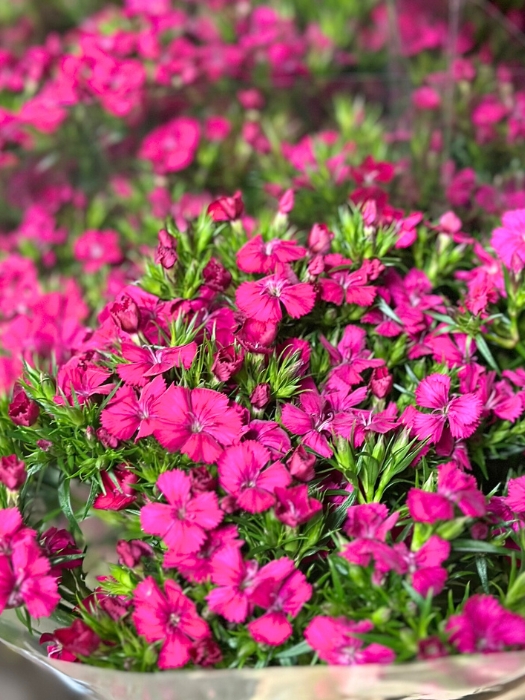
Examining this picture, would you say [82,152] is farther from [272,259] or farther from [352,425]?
[352,425]

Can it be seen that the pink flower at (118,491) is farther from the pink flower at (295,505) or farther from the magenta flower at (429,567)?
the magenta flower at (429,567)

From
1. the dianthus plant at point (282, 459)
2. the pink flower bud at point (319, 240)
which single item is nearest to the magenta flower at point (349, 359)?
the dianthus plant at point (282, 459)

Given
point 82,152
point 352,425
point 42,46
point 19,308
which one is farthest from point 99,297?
point 42,46

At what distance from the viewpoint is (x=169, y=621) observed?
0.55 metres

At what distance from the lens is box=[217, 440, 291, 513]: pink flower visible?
1.86ft

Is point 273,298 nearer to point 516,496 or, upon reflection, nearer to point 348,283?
point 348,283

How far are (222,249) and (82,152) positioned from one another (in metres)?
0.62

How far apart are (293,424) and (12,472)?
25 cm

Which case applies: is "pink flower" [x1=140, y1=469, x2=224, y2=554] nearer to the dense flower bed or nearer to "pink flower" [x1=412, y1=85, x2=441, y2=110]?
the dense flower bed

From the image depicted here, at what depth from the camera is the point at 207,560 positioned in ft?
1.85

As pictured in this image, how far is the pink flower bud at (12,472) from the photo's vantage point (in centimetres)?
63

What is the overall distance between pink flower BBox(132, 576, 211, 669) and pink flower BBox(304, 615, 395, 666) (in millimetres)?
90

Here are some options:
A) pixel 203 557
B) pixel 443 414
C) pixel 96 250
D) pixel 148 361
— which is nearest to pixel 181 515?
pixel 203 557

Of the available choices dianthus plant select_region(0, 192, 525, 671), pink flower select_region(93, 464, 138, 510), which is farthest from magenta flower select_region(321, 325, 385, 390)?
pink flower select_region(93, 464, 138, 510)
